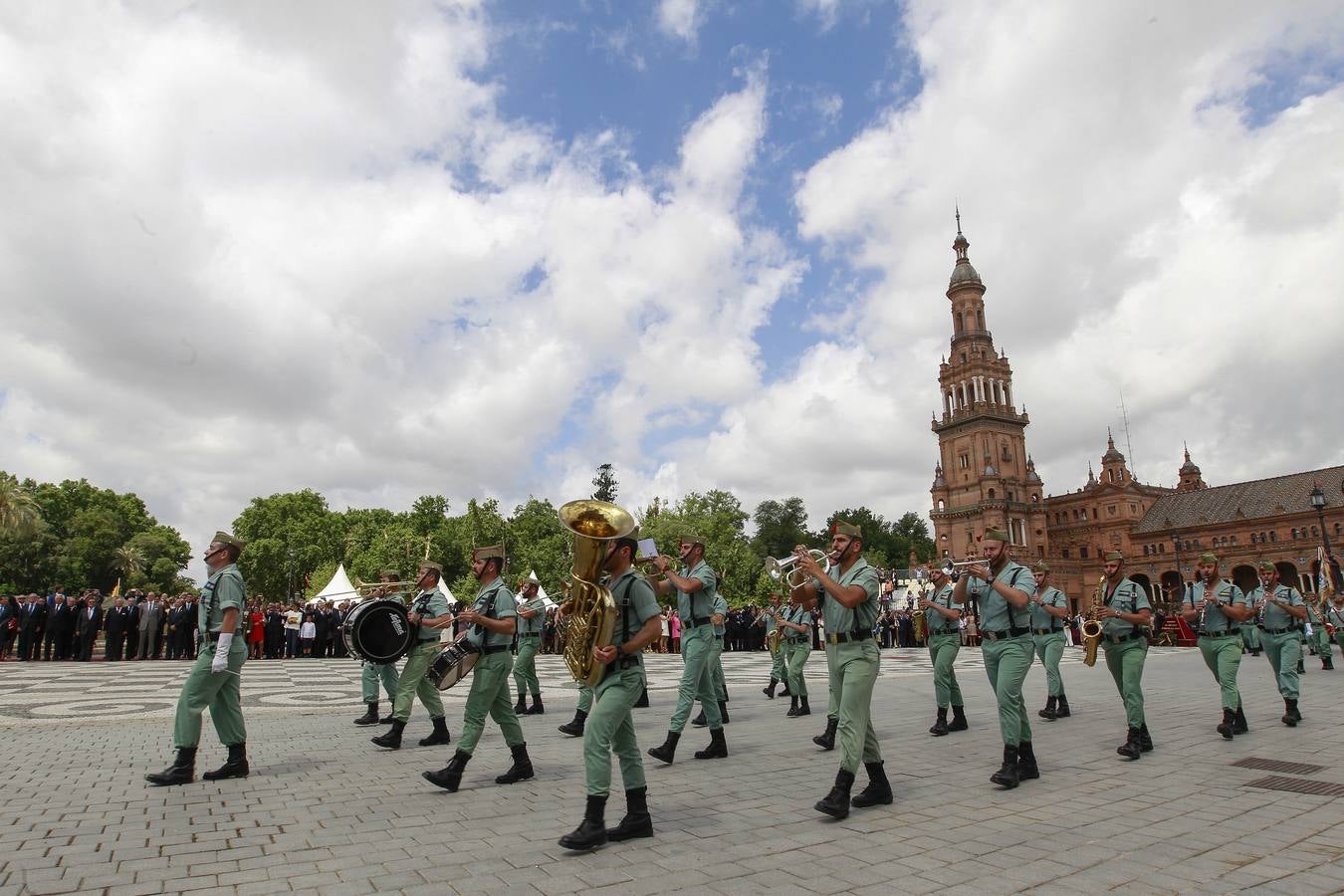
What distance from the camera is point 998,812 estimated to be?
20.2 ft

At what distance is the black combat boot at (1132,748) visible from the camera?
26.7 feet

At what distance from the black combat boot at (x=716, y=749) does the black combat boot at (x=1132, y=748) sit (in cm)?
402

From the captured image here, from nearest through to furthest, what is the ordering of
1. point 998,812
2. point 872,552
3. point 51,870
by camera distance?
1. point 51,870
2. point 998,812
3. point 872,552

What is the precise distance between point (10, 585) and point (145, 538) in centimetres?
1386

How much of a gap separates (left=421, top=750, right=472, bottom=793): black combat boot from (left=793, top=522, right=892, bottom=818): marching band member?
307 centimetres

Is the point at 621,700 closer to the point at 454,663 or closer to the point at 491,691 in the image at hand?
the point at 491,691

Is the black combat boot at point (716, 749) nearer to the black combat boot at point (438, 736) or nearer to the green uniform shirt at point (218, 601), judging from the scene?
the black combat boot at point (438, 736)

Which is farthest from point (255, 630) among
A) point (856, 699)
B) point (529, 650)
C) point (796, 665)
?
point (856, 699)

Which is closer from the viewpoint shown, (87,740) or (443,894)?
(443,894)

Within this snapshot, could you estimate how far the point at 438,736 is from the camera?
9633 mm

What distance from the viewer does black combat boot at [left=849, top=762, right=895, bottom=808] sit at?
251 inches

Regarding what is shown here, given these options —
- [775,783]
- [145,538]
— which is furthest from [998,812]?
[145,538]

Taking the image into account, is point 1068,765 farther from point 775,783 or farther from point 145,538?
point 145,538

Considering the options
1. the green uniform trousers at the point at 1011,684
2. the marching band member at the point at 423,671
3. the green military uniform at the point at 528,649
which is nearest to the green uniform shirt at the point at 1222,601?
the green uniform trousers at the point at 1011,684
